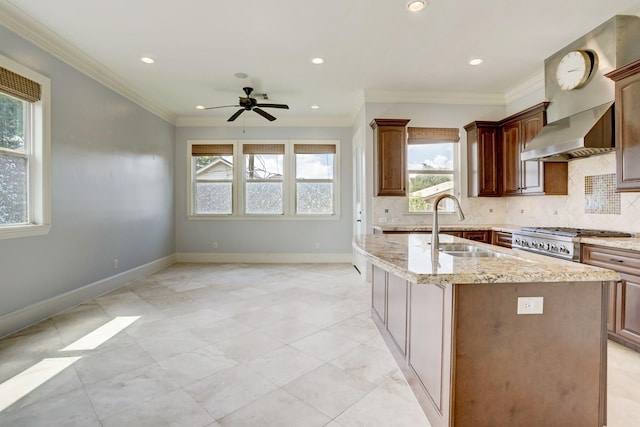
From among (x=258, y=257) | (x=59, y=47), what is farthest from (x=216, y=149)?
(x=59, y=47)

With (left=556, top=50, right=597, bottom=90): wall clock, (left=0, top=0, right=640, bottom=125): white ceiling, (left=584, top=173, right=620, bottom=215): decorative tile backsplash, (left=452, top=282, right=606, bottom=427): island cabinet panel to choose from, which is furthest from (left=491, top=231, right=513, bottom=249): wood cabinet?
(left=452, top=282, right=606, bottom=427): island cabinet panel

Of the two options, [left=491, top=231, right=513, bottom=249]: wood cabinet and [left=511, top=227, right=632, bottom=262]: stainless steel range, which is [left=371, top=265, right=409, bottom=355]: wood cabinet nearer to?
[left=511, top=227, right=632, bottom=262]: stainless steel range

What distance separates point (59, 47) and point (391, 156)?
13.7 feet

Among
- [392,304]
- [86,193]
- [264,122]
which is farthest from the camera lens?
[264,122]

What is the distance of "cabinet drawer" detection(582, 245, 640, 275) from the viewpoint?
249 centimetres

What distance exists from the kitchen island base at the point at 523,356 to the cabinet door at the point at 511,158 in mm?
3216

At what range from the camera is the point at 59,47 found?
3336 mm

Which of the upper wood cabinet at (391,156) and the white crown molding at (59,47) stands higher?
the white crown molding at (59,47)

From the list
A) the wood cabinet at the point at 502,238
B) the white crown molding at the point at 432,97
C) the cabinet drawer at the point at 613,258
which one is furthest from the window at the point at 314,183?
the cabinet drawer at the point at 613,258

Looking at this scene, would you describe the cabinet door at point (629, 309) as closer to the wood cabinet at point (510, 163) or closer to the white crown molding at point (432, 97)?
the wood cabinet at point (510, 163)

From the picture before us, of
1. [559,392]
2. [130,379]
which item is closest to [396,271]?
[559,392]

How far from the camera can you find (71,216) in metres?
3.58

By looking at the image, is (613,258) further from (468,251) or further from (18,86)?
(18,86)

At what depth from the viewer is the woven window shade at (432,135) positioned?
16.2 ft
